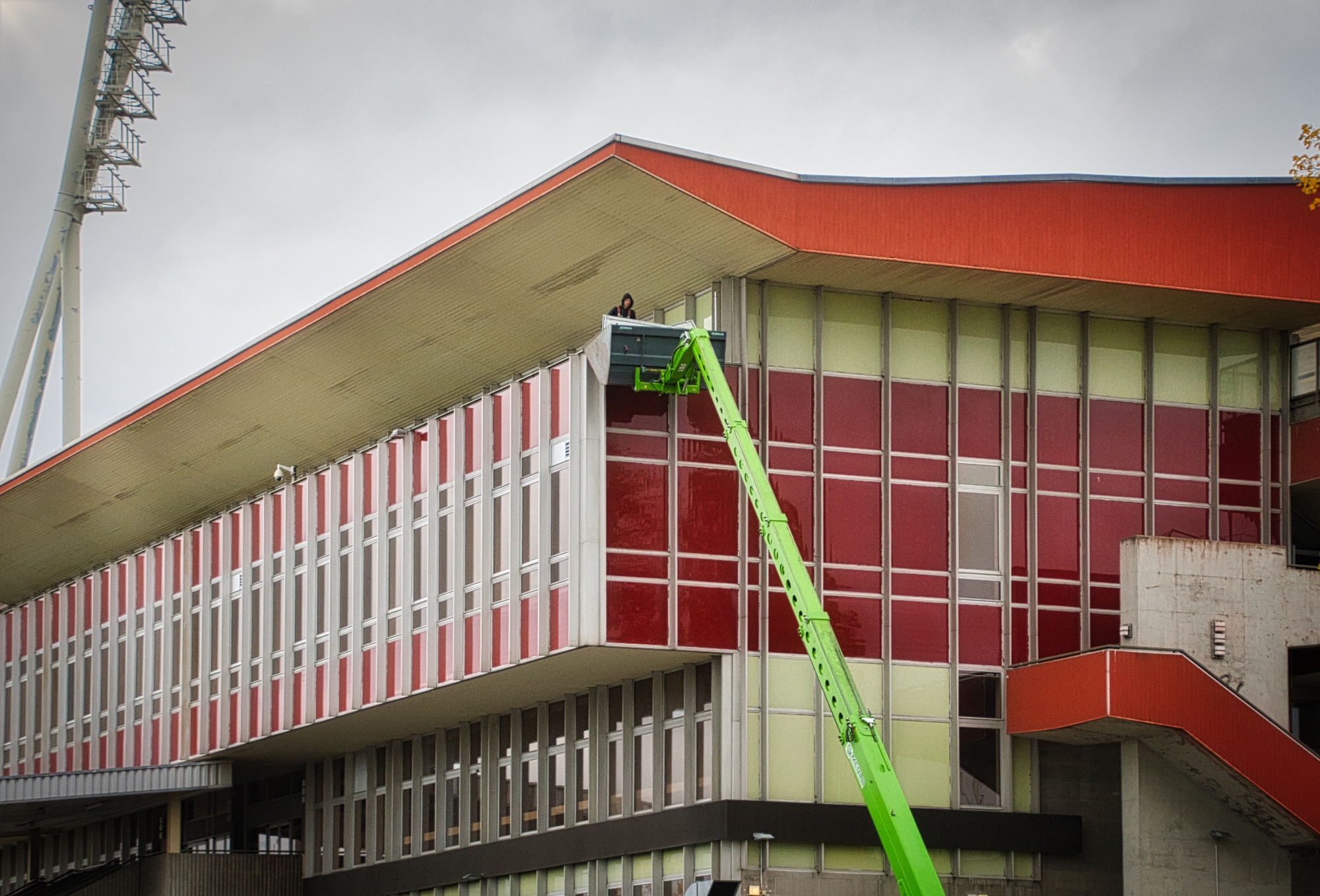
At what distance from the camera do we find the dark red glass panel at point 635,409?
39312mm

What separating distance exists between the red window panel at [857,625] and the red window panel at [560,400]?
253 inches

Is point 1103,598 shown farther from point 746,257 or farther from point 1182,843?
point 746,257

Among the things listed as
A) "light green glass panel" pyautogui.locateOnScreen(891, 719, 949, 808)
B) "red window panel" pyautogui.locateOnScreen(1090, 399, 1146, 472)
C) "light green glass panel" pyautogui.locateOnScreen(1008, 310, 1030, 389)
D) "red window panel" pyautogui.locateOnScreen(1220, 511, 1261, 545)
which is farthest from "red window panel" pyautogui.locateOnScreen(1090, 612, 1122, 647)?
"light green glass panel" pyautogui.locateOnScreen(1008, 310, 1030, 389)

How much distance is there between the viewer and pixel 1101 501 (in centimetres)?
4241

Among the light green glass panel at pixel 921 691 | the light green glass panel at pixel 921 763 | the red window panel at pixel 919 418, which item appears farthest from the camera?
the red window panel at pixel 919 418

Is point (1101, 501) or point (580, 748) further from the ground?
point (1101, 501)

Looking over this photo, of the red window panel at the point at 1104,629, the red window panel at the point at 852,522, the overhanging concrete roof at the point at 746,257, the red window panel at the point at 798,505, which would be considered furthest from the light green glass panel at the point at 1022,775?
the overhanging concrete roof at the point at 746,257

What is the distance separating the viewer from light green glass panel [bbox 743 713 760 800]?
3878 cm

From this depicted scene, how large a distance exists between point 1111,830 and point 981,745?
3209mm

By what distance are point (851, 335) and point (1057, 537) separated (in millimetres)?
6185

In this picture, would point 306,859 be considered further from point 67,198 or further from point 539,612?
point 67,198

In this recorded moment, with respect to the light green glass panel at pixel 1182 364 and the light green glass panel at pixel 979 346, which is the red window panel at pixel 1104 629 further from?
the light green glass panel at pixel 979 346

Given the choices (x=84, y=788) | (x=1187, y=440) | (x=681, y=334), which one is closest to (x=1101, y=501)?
(x=1187, y=440)

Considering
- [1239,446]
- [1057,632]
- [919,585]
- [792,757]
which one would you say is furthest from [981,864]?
[1239,446]
